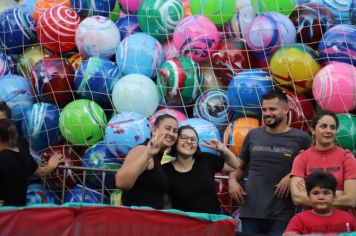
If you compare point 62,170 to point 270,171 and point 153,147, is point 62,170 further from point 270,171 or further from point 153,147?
point 270,171

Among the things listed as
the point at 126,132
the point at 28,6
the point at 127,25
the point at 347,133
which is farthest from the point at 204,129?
the point at 28,6

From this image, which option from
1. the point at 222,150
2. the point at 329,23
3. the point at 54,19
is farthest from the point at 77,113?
the point at 329,23

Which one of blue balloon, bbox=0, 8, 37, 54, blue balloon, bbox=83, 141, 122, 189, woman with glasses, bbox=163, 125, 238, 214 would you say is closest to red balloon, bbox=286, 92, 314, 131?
woman with glasses, bbox=163, 125, 238, 214

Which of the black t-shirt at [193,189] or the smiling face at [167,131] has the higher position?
the smiling face at [167,131]

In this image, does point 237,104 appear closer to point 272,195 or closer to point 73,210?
point 272,195

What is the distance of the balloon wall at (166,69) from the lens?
717cm

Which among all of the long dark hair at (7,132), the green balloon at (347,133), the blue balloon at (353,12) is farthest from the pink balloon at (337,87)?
the long dark hair at (7,132)

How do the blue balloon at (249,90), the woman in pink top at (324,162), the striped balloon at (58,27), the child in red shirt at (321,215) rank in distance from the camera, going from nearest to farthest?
1. the child in red shirt at (321,215)
2. the woman in pink top at (324,162)
3. the blue balloon at (249,90)
4. the striped balloon at (58,27)

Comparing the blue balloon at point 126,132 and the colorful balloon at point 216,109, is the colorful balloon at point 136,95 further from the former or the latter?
the colorful balloon at point 216,109

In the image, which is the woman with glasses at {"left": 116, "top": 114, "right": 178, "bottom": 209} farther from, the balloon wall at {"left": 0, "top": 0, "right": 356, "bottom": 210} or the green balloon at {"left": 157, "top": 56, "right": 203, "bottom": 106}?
the green balloon at {"left": 157, "top": 56, "right": 203, "bottom": 106}

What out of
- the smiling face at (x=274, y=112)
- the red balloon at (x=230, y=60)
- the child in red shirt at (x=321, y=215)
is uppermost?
the red balloon at (x=230, y=60)

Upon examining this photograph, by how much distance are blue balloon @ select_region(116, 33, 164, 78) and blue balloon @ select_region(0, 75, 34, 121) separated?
37.9 inches

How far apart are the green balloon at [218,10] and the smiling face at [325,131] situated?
8.48 feet

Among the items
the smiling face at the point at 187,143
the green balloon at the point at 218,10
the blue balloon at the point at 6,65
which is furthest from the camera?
the blue balloon at the point at 6,65
